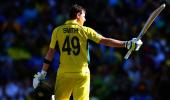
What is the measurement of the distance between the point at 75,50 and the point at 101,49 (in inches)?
187

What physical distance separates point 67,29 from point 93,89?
4.26m

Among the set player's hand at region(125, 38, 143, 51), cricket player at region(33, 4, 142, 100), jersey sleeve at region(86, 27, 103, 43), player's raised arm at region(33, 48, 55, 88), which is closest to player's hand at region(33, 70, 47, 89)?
player's raised arm at region(33, 48, 55, 88)

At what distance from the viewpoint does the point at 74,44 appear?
9.95 meters

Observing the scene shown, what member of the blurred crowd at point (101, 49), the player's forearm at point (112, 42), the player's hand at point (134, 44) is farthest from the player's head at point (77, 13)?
the blurred crowd at point (101, 49)

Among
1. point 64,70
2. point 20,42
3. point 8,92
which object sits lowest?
point 64,70

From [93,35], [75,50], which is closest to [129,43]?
[93,35]

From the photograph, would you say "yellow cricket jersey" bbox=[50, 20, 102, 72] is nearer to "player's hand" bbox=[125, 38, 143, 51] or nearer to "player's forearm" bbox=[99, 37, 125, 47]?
"player's forearm" bbox=[99, 37, 125, 47]

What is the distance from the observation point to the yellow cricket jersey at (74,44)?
32.6 ft

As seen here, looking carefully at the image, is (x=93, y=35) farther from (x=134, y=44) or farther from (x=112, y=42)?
(x=134, y=44)

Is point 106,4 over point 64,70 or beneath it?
over

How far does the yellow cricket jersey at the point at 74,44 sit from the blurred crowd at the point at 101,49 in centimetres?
392

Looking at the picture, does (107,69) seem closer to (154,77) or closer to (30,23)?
(154,77)

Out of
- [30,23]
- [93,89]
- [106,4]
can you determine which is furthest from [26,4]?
[93,89]

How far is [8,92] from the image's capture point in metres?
14.3
